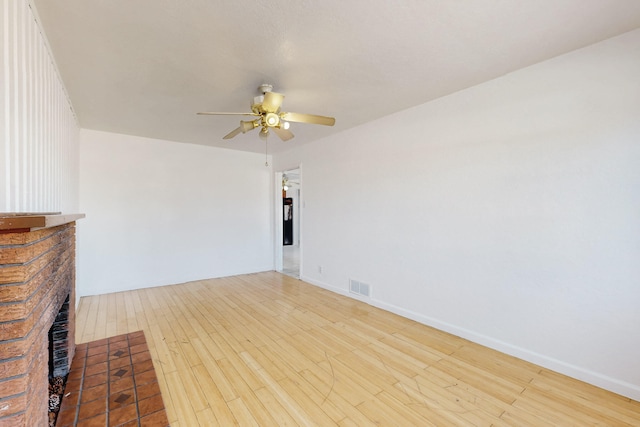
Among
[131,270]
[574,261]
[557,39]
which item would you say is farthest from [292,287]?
[557,39]

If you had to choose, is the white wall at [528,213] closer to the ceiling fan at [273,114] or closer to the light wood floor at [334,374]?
the light wood floor at [334,374]

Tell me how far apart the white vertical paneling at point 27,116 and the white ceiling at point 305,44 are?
205mm

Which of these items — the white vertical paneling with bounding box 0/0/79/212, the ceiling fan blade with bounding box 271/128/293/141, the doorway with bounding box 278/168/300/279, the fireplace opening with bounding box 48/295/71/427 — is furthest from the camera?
the doorway with bounding box 278/168/300/279

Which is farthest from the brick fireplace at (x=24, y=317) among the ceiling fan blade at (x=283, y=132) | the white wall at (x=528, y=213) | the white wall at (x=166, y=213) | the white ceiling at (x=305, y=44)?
the white wall at (x=166, y=213)

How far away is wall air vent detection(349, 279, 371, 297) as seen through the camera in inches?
153

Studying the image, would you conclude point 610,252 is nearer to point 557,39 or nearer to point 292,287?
point 557,39

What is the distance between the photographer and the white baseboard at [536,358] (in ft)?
6.50

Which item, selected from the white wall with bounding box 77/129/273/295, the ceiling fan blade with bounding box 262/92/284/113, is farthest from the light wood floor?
the ceiling fan blade with bounding box 262/92/284/113

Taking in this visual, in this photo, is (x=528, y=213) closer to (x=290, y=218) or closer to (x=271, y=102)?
(x=271, y=102)

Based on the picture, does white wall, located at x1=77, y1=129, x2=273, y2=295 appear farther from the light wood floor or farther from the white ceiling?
the white ceiling

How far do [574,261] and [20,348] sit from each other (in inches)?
133

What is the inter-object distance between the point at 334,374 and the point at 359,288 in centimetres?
184

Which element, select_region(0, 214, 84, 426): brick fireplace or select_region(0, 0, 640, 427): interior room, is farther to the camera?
select_region(0, 0, 640, 427): interior room

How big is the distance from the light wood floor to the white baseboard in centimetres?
6
